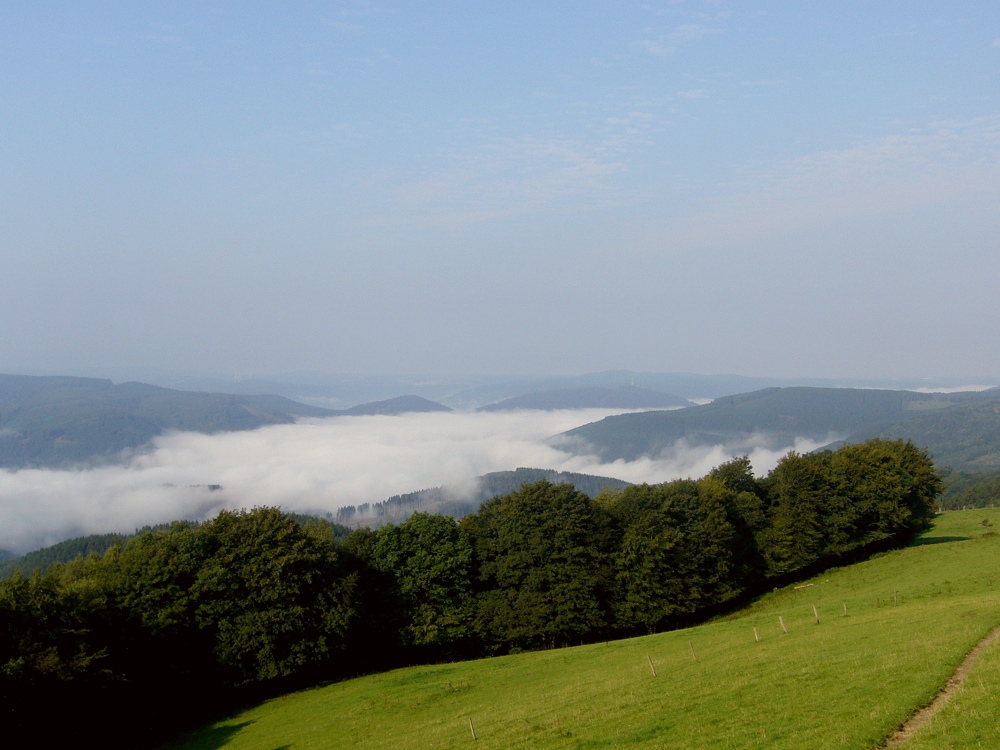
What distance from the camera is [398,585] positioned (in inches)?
2189

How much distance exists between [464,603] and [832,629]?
3072 cm

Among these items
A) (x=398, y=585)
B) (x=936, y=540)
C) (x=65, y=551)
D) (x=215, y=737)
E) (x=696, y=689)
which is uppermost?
(x=696, y=689)

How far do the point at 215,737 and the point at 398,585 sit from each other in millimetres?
19998

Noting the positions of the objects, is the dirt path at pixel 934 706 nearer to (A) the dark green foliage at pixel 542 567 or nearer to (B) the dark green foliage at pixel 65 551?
(A) the dark green foliage at pixel 542 567

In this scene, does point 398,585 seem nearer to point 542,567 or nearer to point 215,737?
point 542,567

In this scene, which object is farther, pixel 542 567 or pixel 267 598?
pixel 542 567

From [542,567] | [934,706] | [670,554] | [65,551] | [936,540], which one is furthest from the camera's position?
[65,551]

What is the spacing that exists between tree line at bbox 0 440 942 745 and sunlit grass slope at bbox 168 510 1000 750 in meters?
5.30

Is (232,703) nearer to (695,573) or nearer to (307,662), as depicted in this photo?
(307,662)

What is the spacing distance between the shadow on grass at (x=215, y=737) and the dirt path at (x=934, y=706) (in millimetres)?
31424

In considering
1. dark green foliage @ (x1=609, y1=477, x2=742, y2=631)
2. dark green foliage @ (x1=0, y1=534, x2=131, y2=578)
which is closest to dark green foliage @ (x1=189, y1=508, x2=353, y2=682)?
dark green foliage @ (x1=609, y1=477, x2=742, y2=631)

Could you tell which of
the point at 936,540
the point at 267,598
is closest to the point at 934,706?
the point at 267,598

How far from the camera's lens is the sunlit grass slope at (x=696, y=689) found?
18781 mm

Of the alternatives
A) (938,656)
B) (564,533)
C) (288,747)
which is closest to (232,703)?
(288,747)
